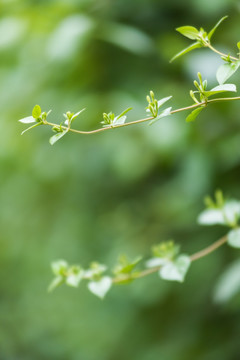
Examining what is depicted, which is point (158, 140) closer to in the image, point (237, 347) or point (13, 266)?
point (237, 347)

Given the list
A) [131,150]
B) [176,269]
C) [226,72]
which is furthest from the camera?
[131,150]

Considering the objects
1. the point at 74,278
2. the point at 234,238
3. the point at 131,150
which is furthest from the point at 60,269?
the point at 131,150

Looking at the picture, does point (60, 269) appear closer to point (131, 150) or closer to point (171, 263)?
point (171, 263)

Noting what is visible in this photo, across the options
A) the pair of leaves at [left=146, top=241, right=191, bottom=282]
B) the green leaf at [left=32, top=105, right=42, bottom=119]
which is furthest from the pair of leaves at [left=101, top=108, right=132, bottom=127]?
the pair of leaves at [left=146, top=241, right=191, bottom=282]

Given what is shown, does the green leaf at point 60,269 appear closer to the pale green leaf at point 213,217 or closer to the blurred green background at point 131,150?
the pale green leaf at point 213,217

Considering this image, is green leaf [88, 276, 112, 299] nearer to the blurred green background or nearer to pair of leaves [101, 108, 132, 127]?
pair of leaves [101, 108, 132, 127]

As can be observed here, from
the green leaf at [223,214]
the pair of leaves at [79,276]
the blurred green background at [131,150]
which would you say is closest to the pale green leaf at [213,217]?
the green leaf at [223,214]

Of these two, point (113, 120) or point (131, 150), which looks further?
point (131, 150)
